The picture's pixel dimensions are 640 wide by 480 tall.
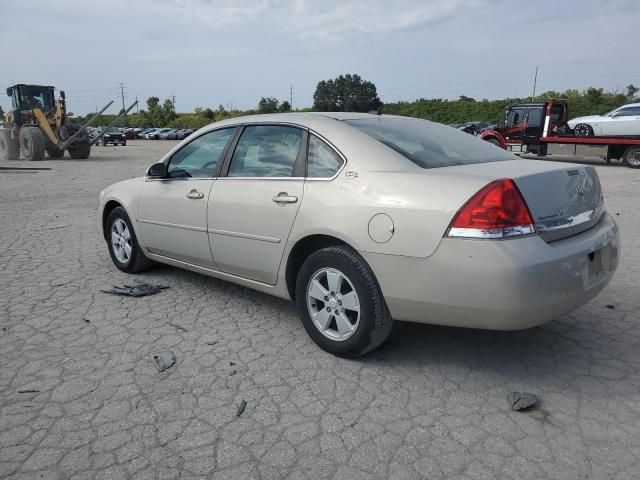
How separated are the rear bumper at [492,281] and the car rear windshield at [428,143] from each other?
0.68 m

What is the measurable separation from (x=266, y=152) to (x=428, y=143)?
3.80ft

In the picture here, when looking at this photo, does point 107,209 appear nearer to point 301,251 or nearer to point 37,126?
point 301,251

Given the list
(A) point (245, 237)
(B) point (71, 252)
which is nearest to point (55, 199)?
(B) point (71, 252)

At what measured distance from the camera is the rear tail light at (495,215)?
2627 mm

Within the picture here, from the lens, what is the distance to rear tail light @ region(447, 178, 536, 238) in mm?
2627

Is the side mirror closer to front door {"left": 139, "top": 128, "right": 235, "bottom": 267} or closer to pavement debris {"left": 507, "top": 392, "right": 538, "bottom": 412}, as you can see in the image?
front door {"left": 139, "top": 128, "right": 235, "bottom": 267}

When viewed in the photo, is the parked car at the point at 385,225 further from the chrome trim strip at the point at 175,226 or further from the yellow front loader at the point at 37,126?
the yellow front loader at the point at 37,126

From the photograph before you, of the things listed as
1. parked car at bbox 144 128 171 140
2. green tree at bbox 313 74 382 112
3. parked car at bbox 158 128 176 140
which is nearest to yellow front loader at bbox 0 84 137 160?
parked car at bbox 158 128 176 140

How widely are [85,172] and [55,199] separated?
270 inches

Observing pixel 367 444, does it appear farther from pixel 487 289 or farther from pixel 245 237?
pixel 245 237

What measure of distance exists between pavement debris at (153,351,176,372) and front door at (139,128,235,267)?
3.04 feet

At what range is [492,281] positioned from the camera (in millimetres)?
2604

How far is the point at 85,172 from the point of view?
1722cm

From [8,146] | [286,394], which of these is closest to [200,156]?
[286,394]
